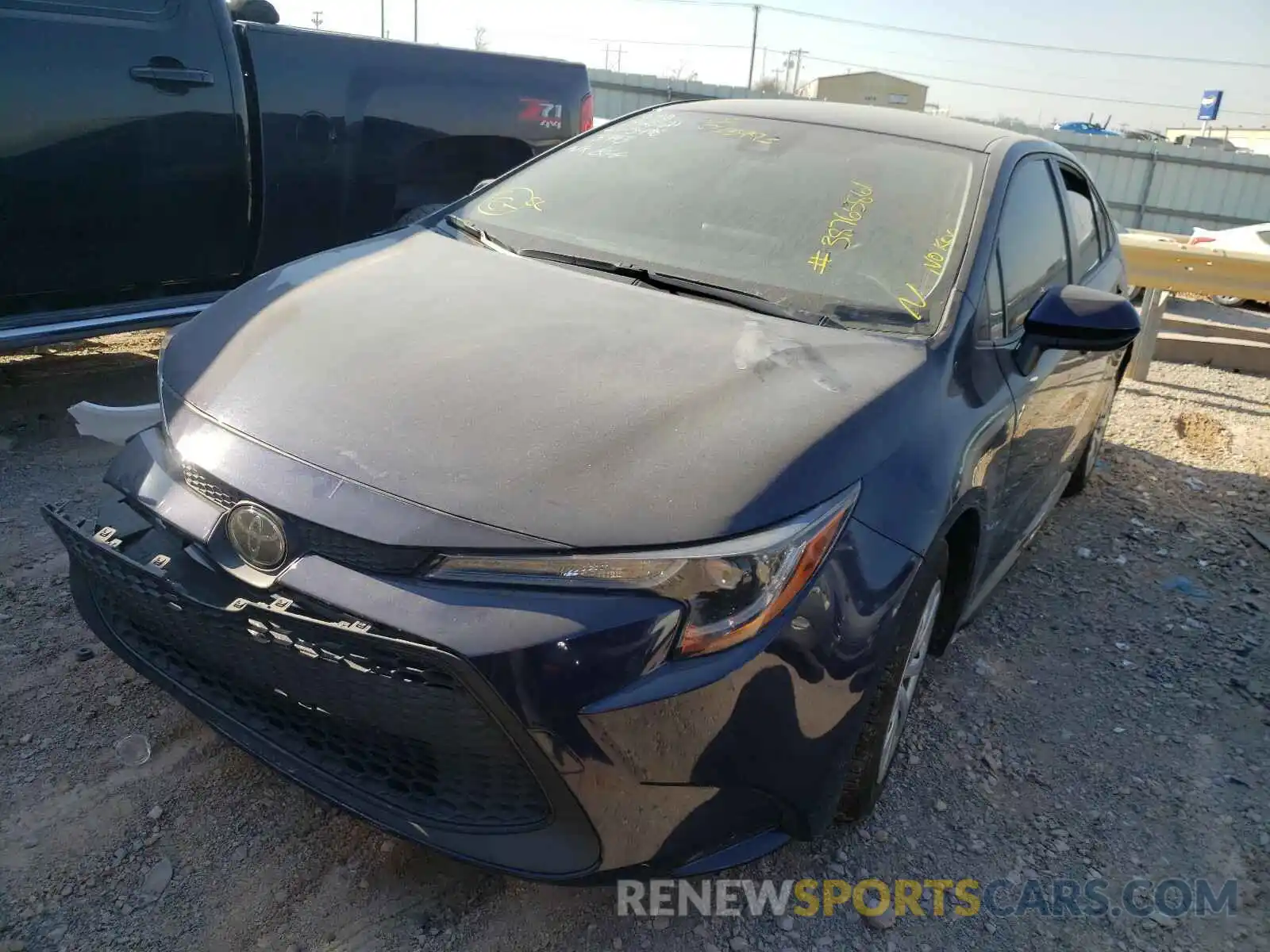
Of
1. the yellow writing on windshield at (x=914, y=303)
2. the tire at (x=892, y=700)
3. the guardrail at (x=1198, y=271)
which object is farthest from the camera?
the guardrail at (x=1198, y=271)

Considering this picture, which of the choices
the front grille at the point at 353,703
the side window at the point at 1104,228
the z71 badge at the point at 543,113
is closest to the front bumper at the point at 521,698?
the front grille at the point at 353,703

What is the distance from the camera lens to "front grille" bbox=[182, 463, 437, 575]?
1.67 m

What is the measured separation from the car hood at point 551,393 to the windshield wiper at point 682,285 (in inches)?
1.9

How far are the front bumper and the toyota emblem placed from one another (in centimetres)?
4

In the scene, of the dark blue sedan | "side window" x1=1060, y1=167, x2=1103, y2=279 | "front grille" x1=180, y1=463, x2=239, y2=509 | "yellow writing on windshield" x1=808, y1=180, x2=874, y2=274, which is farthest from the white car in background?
"front grille" x1=180, y1=463, x2=239, y2=509

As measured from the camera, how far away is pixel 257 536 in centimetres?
177

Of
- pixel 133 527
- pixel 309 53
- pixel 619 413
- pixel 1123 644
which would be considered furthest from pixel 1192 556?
pixel 309 53

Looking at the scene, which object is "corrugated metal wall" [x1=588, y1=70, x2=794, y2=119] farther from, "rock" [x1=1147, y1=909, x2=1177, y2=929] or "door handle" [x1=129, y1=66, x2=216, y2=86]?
"rock" [x1=1147, y1=909, x2=1177, y2=929]

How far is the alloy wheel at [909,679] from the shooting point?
88.1 inches

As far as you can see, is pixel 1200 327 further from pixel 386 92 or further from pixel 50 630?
pixel 50 630

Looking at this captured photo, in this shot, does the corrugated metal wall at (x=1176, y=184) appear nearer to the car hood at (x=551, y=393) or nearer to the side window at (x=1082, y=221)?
the side window at (x=1082, y=221)

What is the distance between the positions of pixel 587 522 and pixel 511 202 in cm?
174

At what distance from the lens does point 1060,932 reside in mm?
2182

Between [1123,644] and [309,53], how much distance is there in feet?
13.3
